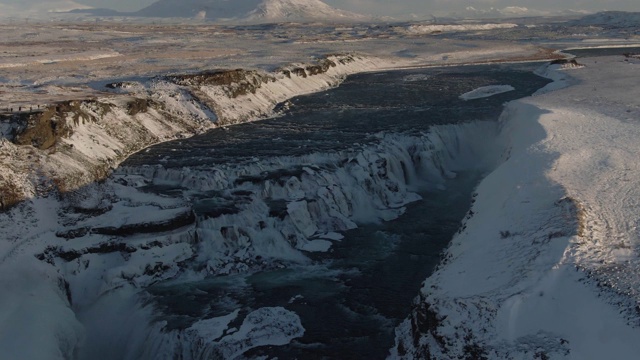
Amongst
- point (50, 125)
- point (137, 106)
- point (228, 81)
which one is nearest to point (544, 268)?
point (50, 125)

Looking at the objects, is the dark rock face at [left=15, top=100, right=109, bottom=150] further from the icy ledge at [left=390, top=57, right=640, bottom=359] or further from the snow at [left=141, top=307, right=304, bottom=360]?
the icy ledge at [left=390, top=57, right=640, bottom=359]

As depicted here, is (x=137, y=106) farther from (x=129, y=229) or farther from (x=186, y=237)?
(x=186, y=237)

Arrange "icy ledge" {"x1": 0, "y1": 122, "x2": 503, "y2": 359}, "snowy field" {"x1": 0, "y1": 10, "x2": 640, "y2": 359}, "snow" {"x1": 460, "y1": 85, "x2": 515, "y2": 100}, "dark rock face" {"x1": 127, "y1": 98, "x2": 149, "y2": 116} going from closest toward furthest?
"snowy field" {"x1": 0, "y1": 10, "x2": 640, "y2": 359} → "icy ledge" {"x1": 0, "y1": 122, "x2": 503, "y2": 359} → "dark rock face" {"x1": 127, "y1": 98, "x2": 149, "y2": 116} → "snow" {"x1": 460, "y1": 85, "x2": 515, "y2": 100}

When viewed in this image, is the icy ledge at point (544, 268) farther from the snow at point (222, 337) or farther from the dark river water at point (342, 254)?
the snow at point (222, 337)

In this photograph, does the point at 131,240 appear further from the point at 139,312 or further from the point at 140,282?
the point at 139,312

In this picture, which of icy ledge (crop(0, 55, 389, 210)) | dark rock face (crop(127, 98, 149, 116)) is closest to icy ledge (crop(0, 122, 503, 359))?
icy ledge (crop(0, 55, 389, 210))

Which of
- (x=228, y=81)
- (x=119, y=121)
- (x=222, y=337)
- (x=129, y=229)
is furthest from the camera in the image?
(x=228, y=81)

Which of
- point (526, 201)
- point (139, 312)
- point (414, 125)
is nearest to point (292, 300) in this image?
point (139, 312)
